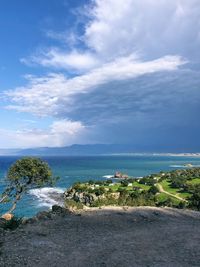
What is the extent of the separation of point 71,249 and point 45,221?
6.19m

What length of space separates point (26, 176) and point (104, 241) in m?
18.1

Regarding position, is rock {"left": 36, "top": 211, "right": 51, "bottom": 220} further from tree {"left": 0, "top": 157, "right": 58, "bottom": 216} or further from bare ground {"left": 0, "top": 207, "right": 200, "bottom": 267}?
tree {"left": 0, "top": 157, "right": 58, "bottom": 216}

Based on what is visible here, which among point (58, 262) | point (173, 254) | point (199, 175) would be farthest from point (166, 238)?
point (199, 175)

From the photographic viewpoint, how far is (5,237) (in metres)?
19.9

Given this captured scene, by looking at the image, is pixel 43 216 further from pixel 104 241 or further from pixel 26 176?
→ pixel 26 176

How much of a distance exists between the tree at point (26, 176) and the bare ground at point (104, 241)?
10335mm

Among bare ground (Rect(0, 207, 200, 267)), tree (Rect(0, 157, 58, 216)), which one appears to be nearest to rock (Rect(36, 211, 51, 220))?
bare ground (Rect(0, 207, 200, 267))

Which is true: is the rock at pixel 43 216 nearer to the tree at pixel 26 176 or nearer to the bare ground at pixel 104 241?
the bare ground at pixel 104 241

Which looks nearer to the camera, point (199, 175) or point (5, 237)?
point (5, 237)

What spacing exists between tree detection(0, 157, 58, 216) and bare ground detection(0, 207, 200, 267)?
10.3m

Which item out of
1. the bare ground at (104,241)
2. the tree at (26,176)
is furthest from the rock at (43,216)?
the tree at (26,176)

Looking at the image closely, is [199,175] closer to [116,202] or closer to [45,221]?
[116,202]

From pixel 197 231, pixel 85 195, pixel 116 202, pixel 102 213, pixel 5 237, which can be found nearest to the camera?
pixel 5 237

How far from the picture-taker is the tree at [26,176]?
118 feet
